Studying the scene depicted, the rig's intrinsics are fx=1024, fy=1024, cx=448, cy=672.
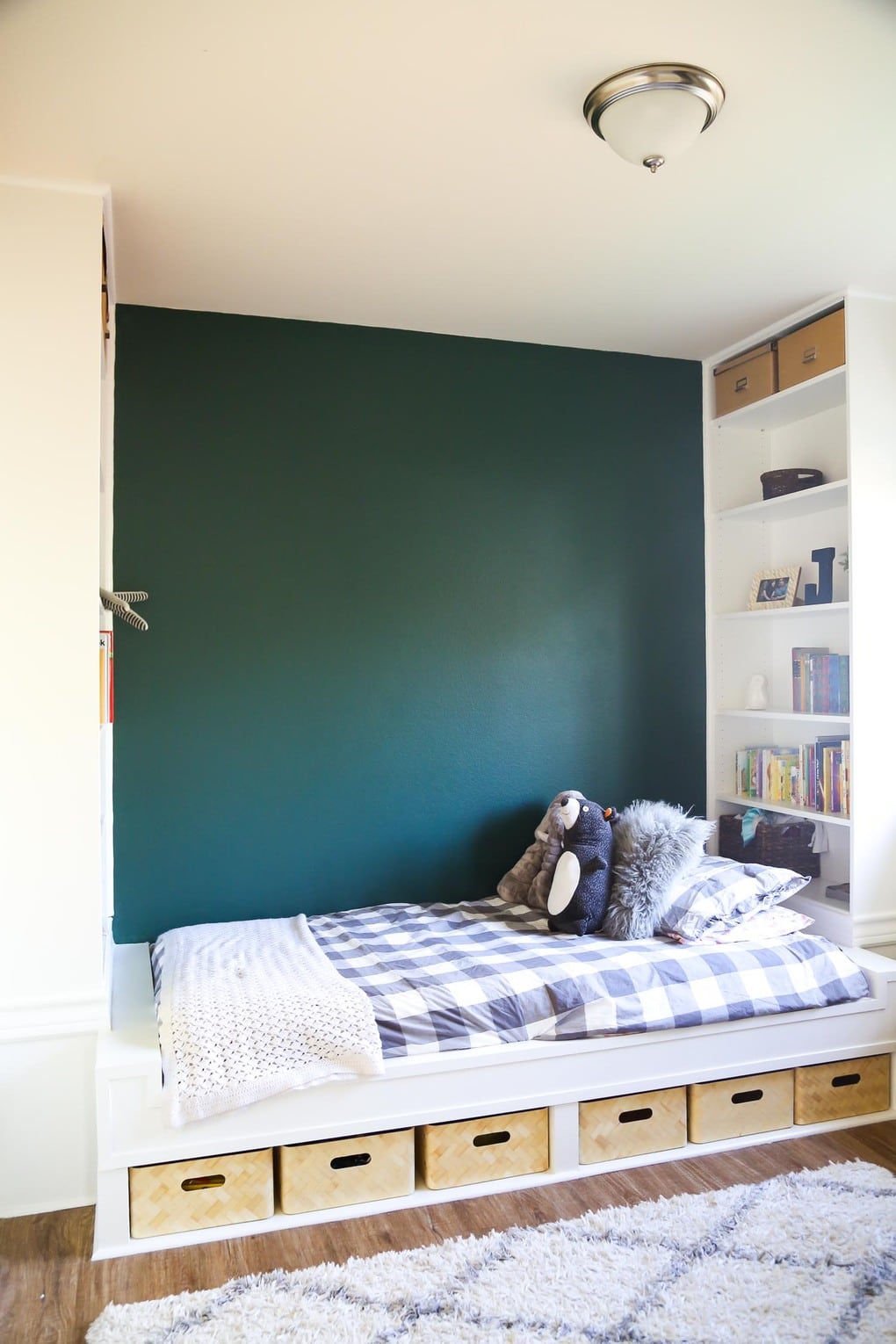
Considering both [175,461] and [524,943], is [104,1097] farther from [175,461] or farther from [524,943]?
[175,461]

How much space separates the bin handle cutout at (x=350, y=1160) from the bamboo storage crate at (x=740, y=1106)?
3.03 ft

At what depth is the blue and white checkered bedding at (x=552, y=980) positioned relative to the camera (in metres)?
2.61

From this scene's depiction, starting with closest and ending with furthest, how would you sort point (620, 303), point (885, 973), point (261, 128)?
point (261, 128)
point (885, 973)
point (620, 303)

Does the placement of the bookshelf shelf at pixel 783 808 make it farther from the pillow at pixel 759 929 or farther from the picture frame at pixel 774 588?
the picture frame at pixel 774 588

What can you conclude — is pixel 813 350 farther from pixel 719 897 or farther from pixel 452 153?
pixel 719 897

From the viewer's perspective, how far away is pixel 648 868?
313cm

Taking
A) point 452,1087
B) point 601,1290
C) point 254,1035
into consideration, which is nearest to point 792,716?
point 452,1087

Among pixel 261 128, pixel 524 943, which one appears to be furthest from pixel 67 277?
pixel 524 943

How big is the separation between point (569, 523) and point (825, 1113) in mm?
2132

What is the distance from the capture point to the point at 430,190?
254cm

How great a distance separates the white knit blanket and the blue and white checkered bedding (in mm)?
85

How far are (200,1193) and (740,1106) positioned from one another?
1.48m

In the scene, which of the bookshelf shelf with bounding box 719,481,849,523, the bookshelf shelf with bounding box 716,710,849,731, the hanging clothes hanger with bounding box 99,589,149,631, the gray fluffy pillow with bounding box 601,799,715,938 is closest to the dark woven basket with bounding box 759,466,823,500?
the bookshelf shelf with bounding box 719,481,849,523

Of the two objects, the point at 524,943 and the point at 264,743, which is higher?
the point at 264,743
